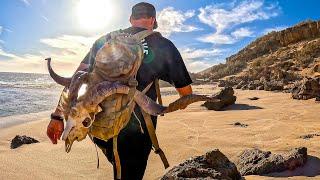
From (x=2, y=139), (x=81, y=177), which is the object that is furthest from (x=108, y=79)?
(x=2, y=139)

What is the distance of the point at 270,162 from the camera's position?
467cm

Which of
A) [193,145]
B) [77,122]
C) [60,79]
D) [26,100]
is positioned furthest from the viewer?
[26,100]

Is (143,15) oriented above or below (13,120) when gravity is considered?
above

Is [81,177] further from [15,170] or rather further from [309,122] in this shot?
[309,122]

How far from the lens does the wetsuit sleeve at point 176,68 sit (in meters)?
3.06

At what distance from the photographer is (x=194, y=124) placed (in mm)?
9406

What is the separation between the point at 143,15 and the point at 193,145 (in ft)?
13.8

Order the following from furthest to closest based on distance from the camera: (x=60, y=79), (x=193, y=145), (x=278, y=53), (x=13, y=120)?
(x=278, y=53), (x=13, y=120), (x=193, y=145), (x=60, y=79)

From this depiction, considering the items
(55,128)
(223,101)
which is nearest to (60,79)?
(55,128)

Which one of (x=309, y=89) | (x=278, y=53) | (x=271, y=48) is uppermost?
(x=271, y=48)

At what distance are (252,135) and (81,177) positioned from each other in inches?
122

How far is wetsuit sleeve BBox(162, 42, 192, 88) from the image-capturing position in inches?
120

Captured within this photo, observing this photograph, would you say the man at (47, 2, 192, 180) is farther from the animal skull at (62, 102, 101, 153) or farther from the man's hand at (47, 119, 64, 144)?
the animal skull at (62, 102, 101, 153)

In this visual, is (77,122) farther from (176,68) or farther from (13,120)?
(13,120)
